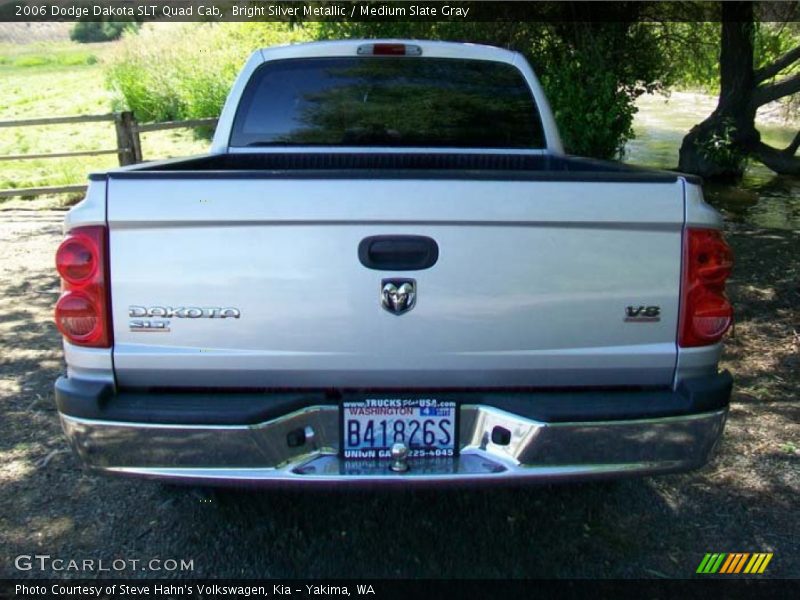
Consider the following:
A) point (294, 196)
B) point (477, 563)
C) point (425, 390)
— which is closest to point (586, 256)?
point (425, 390)

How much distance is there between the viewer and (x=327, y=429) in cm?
277

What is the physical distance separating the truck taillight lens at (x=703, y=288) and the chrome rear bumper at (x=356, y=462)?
28cm

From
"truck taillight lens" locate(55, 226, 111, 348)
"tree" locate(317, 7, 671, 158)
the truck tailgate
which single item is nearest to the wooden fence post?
"tree" locate(317, 7, 671, 158)

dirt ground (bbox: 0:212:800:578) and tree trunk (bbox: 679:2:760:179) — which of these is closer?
dirt ground (bbox: 0:212:800:578)

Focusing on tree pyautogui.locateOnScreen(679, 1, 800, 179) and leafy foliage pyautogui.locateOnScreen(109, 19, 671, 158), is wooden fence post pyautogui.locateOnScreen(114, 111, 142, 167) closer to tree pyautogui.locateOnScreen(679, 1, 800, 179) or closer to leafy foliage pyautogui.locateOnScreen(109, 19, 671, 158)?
leafy foliage pyautogui.locateOnScreen(109, 19, 671, 158)

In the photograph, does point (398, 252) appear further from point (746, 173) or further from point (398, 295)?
point (746, 173)

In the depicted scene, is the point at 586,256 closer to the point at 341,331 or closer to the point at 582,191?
the point at 582,191

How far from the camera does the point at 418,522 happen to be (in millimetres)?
3584

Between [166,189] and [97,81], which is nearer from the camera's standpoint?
[166,189]

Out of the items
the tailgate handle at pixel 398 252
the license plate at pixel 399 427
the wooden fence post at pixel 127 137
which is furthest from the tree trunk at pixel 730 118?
the license plate at pixel 399 427

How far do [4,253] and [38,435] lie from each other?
16.4 ft

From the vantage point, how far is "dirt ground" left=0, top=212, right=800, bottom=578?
328 cm

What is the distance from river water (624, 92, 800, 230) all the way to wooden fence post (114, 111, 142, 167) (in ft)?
27.2

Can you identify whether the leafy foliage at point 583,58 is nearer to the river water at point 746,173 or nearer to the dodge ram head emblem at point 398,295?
the river water at point 746,173
